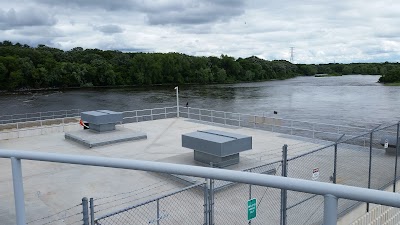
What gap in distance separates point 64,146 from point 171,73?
89.5 metres

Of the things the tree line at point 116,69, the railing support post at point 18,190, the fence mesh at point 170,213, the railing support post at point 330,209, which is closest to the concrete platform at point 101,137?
the fence mesh at point 170,213

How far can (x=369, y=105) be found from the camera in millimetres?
53656

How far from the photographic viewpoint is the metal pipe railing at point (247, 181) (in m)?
1.41

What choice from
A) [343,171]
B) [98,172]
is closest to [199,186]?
[98,172]

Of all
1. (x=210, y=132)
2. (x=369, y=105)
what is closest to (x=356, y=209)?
(x=210, y=132)

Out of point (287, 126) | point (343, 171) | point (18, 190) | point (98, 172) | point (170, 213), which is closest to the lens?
point (18, 190)

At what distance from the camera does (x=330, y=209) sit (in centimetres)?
149

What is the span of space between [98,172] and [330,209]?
44.0 feet

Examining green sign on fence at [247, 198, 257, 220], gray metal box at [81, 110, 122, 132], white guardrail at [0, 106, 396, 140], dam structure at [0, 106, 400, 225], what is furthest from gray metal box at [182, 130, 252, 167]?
gray metal box at [81, 110, 122, 132]

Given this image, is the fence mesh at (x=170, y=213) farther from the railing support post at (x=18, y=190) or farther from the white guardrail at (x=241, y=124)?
the white guardrail at (x=241, y=124)

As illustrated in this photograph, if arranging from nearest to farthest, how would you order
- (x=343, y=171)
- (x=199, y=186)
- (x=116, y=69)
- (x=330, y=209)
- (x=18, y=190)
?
(x=330, y=209) → (x=18, y=190) → (x=199, y=186) → (x=343, y=171) → (x=116, y=69)

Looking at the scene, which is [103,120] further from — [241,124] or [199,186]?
[241,124]

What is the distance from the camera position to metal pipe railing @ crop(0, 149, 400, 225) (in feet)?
4.61

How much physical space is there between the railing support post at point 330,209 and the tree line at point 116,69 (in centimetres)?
9177
